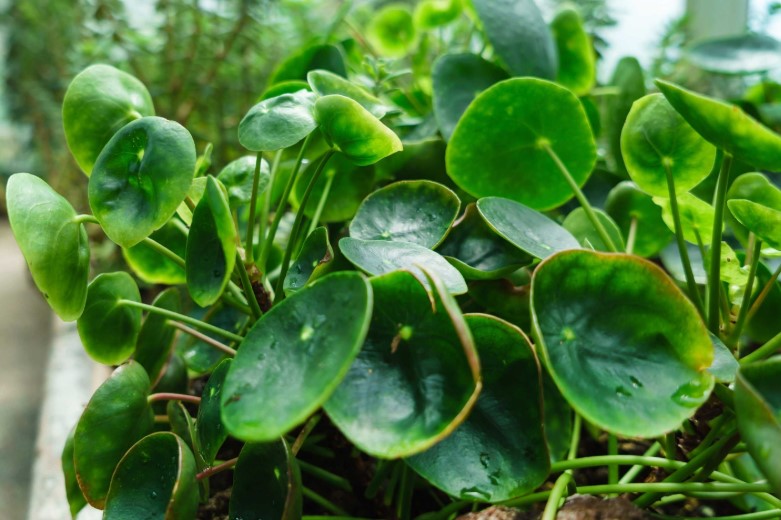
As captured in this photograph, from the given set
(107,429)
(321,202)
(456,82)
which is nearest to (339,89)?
(321,202)

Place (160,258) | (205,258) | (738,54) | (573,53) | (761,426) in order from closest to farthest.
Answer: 1. (761,426)
2. (205,258)
3. (160,258)
4. (573,53)
5. (738,54)

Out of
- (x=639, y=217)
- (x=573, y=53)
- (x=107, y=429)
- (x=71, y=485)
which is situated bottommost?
(x=71, y=485)

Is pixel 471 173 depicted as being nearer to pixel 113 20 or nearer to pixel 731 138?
pixel 731 138

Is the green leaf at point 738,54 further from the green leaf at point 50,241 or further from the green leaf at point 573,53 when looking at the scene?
the green leaf at point 50,241

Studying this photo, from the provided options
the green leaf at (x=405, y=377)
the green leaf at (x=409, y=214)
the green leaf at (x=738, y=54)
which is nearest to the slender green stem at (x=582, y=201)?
the green leaf at (x=409, y=214)

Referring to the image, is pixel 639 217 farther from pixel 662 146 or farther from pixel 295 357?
pixel 295 357

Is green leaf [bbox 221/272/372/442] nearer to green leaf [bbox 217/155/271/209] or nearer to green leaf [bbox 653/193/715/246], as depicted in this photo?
green leaf [bbox 217/155/271/209]

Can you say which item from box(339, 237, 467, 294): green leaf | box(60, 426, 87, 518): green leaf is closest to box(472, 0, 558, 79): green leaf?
box(339, 237, 467, 294): green leaf

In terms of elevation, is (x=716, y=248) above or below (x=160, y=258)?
above

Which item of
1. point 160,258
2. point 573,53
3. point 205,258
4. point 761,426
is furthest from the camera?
point 573,53
